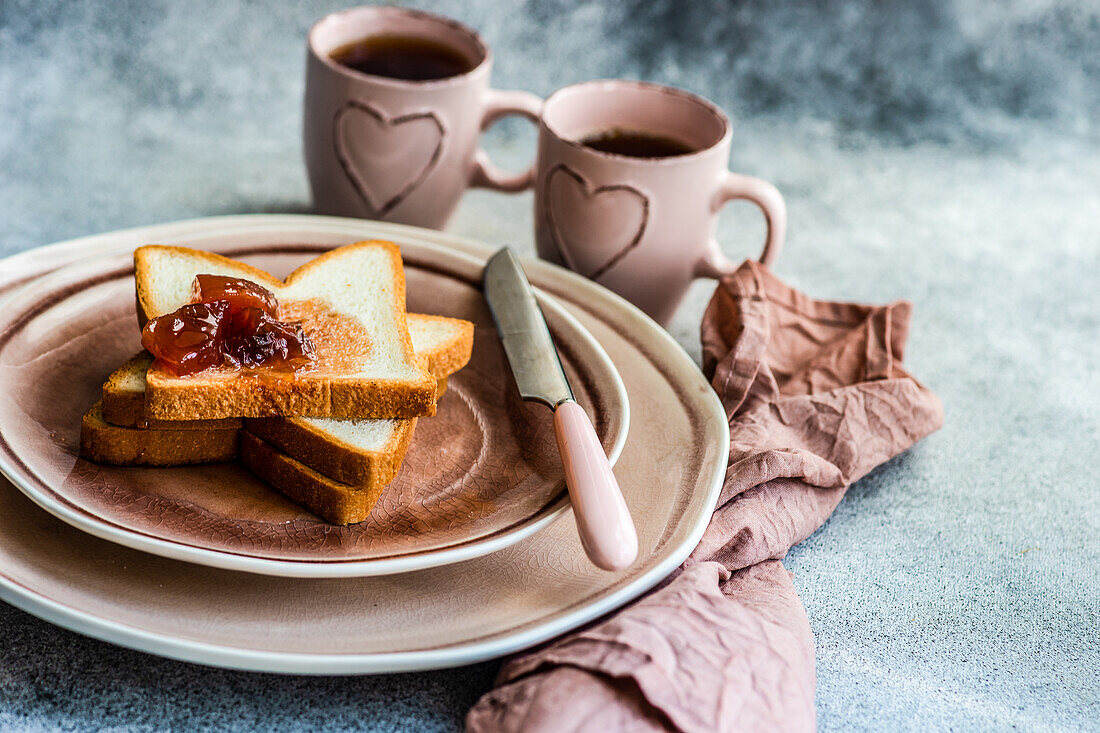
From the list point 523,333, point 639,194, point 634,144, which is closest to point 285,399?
point 523,333

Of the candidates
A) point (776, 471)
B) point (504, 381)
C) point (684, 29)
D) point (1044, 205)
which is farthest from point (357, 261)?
point (1044, 205)

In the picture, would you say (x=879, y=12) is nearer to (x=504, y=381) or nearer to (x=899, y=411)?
(x=899, y=411)

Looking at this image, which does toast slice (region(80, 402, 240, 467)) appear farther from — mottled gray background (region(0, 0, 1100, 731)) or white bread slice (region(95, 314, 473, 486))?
mottled gray background (region(0, 0, 1100, 731))

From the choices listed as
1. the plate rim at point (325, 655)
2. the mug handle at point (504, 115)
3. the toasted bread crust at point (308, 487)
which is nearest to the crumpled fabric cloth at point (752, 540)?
the plate rim at point (325, 655)

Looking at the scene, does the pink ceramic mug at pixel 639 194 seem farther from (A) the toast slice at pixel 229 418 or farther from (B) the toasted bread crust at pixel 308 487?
(B) the toasted bread crust at pixel 308 487

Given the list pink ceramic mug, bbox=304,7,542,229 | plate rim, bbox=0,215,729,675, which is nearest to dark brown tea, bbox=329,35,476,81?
pink ceramic mug, bbox=304,7,542,229

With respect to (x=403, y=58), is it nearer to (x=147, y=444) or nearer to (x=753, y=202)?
(x=753, y=202)
